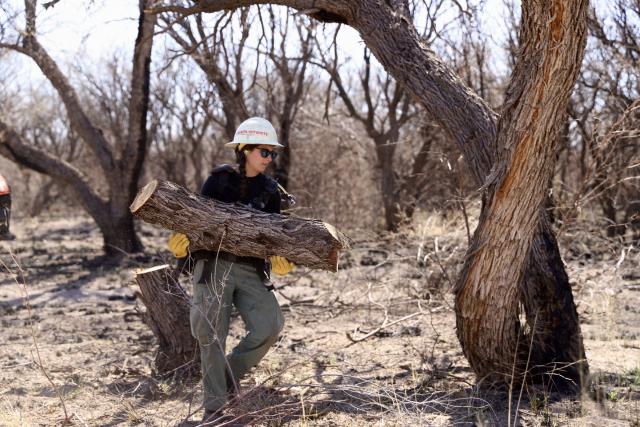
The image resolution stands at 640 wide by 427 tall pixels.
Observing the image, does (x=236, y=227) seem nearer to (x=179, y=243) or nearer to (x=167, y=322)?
(x=179, y=243)

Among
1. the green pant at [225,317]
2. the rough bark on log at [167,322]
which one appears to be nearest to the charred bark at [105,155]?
the rough bark on log at [167,322]

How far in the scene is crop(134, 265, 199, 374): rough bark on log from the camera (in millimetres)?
5426

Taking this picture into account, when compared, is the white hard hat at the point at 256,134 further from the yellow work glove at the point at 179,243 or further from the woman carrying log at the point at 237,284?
the yellow work glove at the point at 179,243

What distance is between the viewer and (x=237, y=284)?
4434 millimetres

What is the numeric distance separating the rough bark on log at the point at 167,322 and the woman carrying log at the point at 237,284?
1.00 m

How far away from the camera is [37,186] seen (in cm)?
2405

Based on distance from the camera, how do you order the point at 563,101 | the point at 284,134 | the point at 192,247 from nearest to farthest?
1. the point at 563,101
2. the point at 192,247
3. the point at 284,134

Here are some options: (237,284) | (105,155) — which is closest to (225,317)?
(237,284)

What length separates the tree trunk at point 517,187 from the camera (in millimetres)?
3980

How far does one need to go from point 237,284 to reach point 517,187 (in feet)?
5.42

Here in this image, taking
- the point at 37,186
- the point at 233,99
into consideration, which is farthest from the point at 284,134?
the point at 37,186

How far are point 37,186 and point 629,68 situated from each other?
19203 mm

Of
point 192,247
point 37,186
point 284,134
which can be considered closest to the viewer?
point 192,247

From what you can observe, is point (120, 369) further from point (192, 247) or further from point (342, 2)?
point (342, 2)
